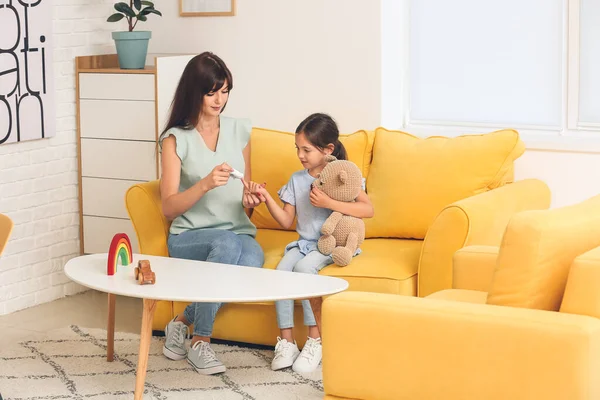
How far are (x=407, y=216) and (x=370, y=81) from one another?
2.70 ft

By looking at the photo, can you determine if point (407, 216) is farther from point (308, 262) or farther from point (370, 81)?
point (370, 81)

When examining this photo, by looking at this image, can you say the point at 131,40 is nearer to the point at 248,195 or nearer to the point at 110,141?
the point at 110,141

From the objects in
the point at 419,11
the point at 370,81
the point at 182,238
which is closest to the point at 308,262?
the point at 182,238

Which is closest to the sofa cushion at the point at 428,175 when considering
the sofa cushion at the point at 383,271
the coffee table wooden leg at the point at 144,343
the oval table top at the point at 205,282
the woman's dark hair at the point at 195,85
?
the sofa cushion at the point at 383,271

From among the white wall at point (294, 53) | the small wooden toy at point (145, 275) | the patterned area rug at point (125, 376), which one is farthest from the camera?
the white wall at point (294, 53)

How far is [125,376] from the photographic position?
11.4ft

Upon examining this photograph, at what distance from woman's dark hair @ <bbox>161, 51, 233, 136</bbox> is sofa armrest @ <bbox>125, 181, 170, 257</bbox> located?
0.92ft

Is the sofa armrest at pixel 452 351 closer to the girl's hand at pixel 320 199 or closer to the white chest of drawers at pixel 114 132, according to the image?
the girl's hand at pixel 320 199

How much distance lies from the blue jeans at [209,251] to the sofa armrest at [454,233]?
0.65m

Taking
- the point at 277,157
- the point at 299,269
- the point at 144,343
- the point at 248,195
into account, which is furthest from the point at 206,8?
the point at 144,343

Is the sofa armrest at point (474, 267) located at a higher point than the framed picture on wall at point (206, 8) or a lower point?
lower

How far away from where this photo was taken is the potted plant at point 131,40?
14.9 feet

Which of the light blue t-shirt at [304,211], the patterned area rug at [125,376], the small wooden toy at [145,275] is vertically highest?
the light blue t-shirt at [304,211]

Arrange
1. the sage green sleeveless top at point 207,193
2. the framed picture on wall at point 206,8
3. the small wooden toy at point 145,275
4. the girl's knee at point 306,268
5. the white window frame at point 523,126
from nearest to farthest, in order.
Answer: the small wooden toy at point 145,275
the girl's knee at point 306,268
the sage green sleeveless top at point 207,193
the white window frame at point 523,126
the framed picture on wall at point 206,8
